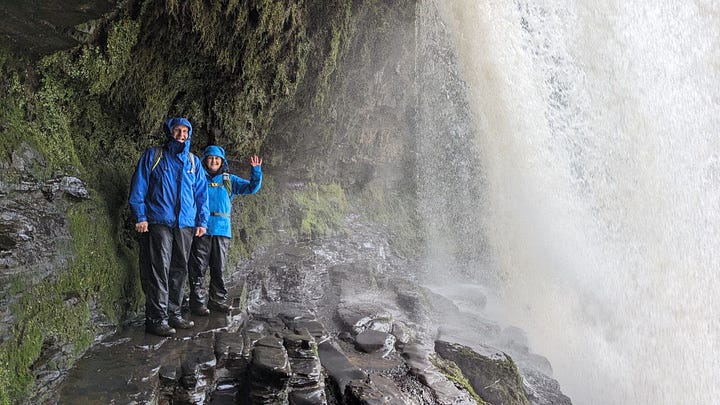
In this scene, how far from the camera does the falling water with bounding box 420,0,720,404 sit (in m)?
13.1

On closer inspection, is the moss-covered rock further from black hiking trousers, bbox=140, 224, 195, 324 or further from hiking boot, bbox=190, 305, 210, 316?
black hiking trousers, bbox=140, 224, 195, 324

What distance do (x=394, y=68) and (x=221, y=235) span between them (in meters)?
7.61

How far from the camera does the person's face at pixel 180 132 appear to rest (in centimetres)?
535

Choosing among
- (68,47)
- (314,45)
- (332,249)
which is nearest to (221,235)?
(68,47)

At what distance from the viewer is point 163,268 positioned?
5.16 m

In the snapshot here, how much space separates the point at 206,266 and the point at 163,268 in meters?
1.18

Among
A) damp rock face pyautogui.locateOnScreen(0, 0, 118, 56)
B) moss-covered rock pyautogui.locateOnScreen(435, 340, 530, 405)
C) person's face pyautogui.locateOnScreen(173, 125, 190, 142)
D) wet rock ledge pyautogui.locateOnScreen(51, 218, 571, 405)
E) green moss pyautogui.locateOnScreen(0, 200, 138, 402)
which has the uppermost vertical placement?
damp rock face pyautogui.locateOnScreen(0, 0, 118, 56)

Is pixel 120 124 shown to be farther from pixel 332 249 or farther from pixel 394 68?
pixel 394 68

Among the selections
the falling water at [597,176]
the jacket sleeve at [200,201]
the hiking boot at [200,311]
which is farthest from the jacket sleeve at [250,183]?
the falling water at [597,176]

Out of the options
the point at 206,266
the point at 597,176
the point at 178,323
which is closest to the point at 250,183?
the point at 206,266

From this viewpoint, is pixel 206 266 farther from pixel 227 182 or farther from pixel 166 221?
pixel 166 221

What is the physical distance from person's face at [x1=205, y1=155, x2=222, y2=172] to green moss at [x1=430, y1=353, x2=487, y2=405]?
3852mm

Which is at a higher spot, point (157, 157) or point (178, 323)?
point (157, 157)

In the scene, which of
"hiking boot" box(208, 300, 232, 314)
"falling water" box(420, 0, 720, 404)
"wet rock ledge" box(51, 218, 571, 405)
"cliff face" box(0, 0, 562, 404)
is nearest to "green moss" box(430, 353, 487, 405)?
"wet rock ledge" box(51, 218, 571, 405)
